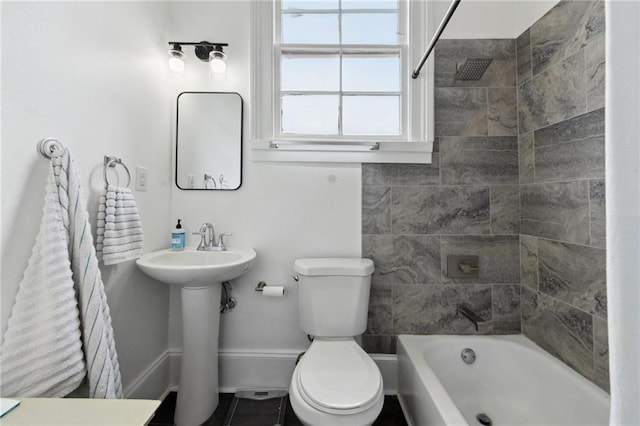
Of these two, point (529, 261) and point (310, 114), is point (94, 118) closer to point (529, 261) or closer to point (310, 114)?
point (310, 114)

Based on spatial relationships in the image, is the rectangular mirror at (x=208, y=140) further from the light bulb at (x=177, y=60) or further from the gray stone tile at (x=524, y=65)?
the gray stone tile at (x=524, y=65)

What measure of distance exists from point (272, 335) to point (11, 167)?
4.54 feet

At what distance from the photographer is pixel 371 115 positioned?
1735 mm

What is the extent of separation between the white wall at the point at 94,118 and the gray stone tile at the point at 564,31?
205 centimetres

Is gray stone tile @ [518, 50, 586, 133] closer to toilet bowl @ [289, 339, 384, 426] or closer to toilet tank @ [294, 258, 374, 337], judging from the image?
toilet tank @ [294, 258, 374, 337]

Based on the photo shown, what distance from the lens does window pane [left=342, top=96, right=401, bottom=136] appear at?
5.67 ft

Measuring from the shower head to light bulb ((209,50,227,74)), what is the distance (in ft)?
4.45

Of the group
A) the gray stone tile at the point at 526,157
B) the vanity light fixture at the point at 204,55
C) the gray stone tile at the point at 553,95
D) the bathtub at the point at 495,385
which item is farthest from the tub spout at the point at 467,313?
the vanity light fixture at the point at 204,55

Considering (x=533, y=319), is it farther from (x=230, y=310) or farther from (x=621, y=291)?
(x=230, y=310)

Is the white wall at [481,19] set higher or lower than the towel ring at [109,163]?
higher

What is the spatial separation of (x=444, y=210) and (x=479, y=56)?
0.95 meters

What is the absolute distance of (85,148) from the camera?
1117 millimetres

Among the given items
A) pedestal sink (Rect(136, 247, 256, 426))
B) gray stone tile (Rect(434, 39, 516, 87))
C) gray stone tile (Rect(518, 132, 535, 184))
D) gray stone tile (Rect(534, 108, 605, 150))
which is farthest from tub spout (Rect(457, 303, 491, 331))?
gray stone tile (Rect(434, 39, 516, 87))

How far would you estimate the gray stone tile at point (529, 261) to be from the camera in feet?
4.95
